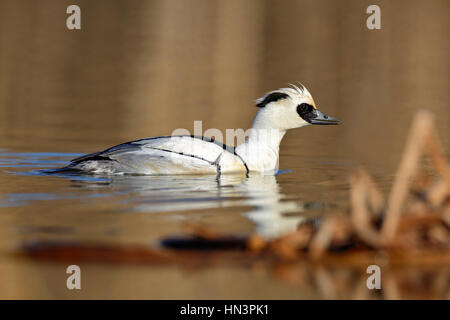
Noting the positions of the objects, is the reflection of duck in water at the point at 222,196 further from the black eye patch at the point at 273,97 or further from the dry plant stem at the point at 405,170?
the dry plant stem at the point at 405,170

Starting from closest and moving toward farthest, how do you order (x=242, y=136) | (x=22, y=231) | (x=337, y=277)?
(x=337, y=277) < (x=22, y=231) < (x=242, y=136)

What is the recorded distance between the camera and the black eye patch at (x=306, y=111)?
11312 mm

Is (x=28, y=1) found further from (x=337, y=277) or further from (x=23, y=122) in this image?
(x=337, y=277)

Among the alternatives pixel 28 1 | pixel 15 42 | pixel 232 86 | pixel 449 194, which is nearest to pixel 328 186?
pixel 449 194

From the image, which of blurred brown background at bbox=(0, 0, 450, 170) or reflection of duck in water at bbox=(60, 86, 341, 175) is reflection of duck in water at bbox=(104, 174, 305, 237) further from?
blurred brown background at bbox=(0, 0, 450, 170)

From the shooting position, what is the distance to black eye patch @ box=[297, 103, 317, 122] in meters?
11.3

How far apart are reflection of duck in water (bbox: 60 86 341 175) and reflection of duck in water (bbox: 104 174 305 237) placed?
16 cm

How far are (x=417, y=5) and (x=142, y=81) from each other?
90.5 ft

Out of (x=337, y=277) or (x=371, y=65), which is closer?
(x=337, y=277)

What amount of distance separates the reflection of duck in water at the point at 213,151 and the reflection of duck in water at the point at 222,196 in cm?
16

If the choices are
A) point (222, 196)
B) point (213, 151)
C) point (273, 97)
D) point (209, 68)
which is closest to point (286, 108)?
point (273, 97)

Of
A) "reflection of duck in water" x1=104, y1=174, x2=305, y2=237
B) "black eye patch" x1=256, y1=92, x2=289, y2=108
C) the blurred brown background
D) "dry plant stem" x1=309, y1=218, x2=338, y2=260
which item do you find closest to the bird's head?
"black eye patch" x1=256, y1=92, x2=289, y2=108

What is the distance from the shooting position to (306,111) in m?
11.3

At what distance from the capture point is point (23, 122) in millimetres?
15461
